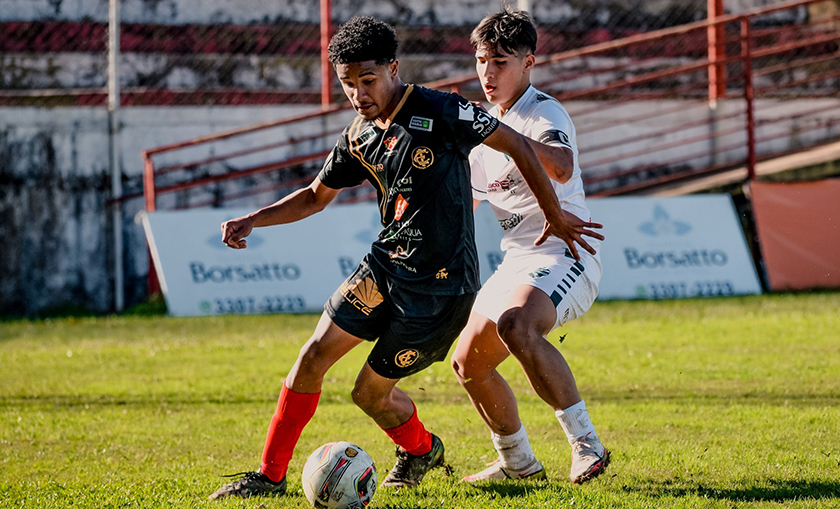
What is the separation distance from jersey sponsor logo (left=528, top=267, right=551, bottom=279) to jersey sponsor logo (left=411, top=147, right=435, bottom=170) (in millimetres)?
774

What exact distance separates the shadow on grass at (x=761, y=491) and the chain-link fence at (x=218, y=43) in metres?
11.8

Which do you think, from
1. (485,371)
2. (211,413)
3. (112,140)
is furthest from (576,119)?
(485,371)

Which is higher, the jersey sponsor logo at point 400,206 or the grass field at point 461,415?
the jersey sponsor logo at point 400,206

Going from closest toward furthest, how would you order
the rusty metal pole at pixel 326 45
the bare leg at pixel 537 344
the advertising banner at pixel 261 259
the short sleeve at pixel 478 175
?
the bare leg at pixel 537 344 < the short sleeve at pixel 478 175 < the advertising banner at pixel 261 259 < the rusty metal pole at pixel 326 45

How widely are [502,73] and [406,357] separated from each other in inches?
56.4

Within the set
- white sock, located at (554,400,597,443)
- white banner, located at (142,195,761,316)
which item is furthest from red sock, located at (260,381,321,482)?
white banner, located at (142,195,761,316)

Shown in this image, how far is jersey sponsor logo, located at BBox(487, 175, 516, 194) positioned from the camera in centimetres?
476

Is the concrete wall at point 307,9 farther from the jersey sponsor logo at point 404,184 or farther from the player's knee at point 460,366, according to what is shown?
the jersey sponsor logo at point 404,184

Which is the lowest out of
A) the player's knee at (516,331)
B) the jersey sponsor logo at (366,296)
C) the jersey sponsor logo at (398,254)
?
the player's knee at (516,331)

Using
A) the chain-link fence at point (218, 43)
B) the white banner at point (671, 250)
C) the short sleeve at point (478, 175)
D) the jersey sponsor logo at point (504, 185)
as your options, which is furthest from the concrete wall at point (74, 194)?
the jersey sponsor logo at point (504, 185)

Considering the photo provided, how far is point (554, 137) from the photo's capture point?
4426 millimetres

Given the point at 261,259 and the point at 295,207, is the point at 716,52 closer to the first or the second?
the point at 261,259

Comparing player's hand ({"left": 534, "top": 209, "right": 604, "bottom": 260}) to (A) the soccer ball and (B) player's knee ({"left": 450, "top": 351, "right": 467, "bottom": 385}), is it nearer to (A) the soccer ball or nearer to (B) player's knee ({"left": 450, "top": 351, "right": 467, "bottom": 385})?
(B) player's knee ({"left": 450, "top": 351, "right": 467, "bottom": 385})

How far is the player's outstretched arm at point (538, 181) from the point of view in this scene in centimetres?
412
